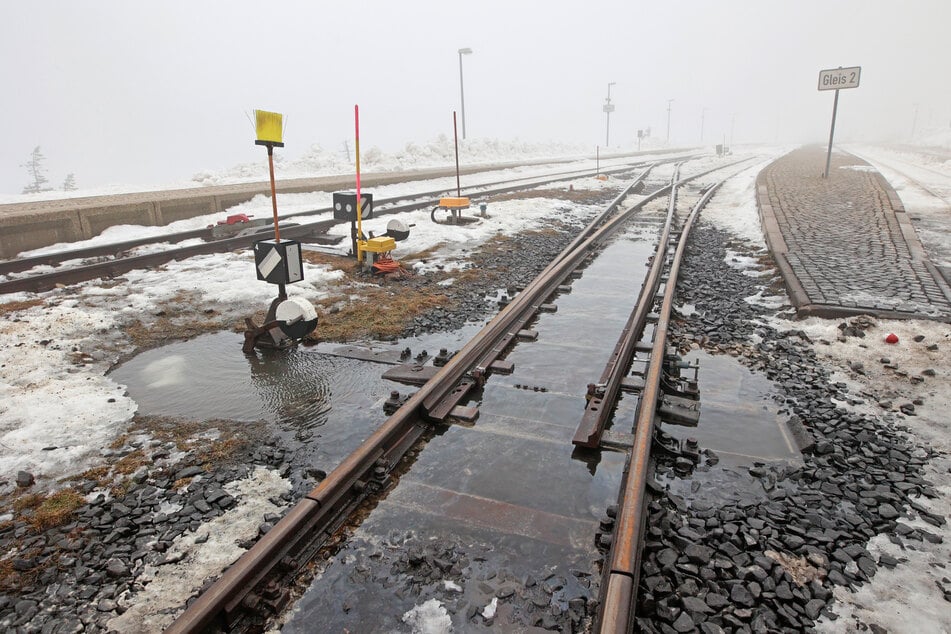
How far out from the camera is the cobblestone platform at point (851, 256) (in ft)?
22.3

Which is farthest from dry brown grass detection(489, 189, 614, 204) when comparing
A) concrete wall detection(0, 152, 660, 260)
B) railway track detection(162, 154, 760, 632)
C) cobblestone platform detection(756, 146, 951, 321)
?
railway track detection(162, 154, 760, 632)

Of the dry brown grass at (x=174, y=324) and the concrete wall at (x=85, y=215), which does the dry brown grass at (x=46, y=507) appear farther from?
the concrete wall at (x=85, y=215)

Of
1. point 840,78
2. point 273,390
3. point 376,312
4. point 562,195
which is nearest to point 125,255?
point 376,312

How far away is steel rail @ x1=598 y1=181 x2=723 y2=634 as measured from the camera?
2.48 metres

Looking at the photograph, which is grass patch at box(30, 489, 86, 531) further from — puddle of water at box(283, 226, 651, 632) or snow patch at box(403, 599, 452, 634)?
snow patch at box(403, 599, 452, 634)

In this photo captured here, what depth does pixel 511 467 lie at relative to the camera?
12.7ft

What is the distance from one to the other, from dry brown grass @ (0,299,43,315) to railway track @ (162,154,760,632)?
17.3ft

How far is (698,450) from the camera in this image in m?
4.07

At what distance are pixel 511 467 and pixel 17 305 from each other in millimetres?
6968

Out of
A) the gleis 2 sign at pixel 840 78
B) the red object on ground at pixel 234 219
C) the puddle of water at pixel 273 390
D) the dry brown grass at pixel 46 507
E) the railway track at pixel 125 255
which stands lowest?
the dry brown grass at pixel 46 507

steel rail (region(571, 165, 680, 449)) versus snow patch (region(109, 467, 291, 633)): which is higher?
steel rail (region(571, 165, 680, 449))

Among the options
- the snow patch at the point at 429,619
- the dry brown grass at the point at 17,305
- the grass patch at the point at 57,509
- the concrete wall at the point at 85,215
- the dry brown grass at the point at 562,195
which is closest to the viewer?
the snow patch at the point at 429,619

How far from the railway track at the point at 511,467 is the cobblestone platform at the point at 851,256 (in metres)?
2.41

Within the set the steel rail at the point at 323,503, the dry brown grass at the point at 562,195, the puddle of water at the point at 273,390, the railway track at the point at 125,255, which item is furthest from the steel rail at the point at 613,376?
the dry brown grass at the point at 562,195
